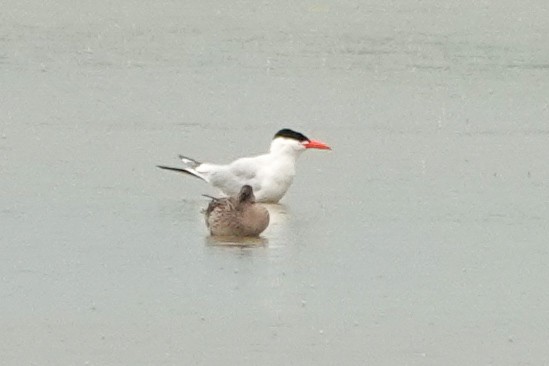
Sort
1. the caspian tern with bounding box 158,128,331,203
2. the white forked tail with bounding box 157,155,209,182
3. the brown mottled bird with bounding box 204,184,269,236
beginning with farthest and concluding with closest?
the white forked tail with bounding box 157,155,209,182, the caspian tern with bounding box 158,128,331,203, the brown mottled bird with bounding box 204,184,269,236

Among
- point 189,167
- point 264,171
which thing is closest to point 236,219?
point 264,171

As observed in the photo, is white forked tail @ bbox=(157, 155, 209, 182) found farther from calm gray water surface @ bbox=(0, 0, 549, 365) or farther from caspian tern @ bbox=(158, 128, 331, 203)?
calm gray water surface @ bbox=(0, 0, 549, 365)

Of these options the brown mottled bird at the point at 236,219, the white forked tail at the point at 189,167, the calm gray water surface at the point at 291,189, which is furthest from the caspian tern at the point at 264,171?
the brown mottled bird at the point at 236,219

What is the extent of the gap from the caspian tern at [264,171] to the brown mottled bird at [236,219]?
1.22 m

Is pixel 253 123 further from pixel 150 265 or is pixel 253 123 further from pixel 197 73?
pixel 150 265

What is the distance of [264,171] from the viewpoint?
12.4 metres

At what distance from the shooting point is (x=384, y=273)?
9828mm

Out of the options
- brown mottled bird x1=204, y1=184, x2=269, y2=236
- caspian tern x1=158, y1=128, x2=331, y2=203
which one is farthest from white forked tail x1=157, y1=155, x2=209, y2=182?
brown mottled bird x1=204, y1=184, x2=269, y2=236

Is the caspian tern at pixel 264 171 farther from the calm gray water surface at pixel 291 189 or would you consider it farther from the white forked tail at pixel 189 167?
the calm gray water surface at pixel 291 189

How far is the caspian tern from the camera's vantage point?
40.1 feet

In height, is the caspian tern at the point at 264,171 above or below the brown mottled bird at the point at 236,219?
above

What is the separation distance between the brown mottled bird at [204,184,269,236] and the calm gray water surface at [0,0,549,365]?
150 millimetres

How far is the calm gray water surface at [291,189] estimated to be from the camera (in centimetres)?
852

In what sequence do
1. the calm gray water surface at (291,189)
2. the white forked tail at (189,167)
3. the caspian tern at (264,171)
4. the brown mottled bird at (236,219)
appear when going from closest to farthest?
the calm gray water surface at (291,189)
the brown mottled bird at (236,219)
the caspian tern at (264,171)
the white forked tail at (189,167)
